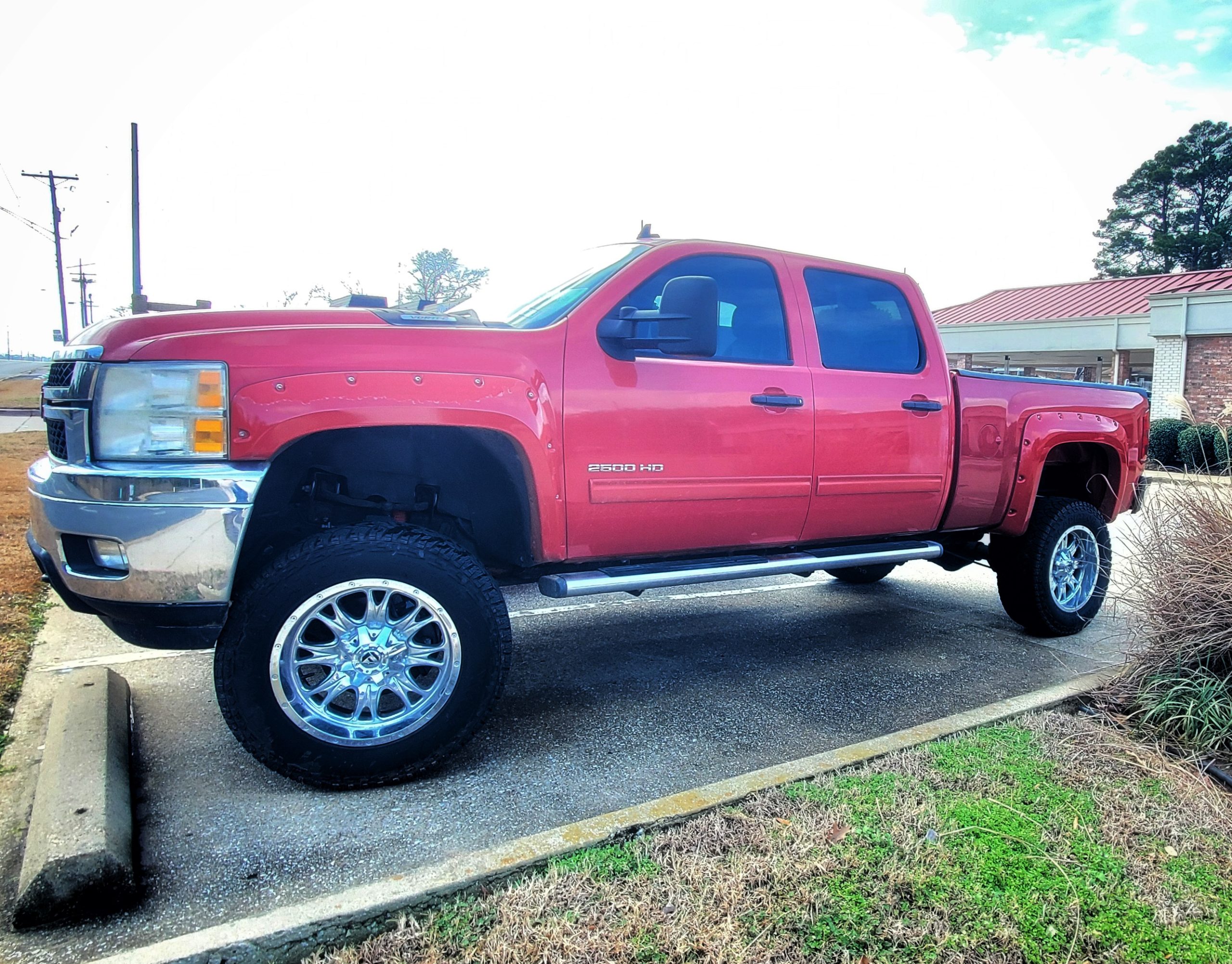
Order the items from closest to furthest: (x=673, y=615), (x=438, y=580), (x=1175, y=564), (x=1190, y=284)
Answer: (x=438, y=580) < (x=1175, y=564) < (x=673, y=615) < (x=1190, y=284)

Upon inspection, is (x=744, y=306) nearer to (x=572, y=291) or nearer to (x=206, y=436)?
(x=572, y=291)

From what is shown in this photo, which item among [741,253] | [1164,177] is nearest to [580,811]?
[741,253]

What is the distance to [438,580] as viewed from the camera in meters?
2.96

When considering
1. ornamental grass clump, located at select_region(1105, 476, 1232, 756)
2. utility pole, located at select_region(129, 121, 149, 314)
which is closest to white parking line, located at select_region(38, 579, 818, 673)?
ornamental grass clump, located at select_region(1105, 476, 1232, 756)

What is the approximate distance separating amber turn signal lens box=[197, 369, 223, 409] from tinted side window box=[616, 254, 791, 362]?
1943 millimetres

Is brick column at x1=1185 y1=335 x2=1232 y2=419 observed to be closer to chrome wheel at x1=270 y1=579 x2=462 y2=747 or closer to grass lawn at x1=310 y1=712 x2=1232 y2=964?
grass lawn at x1=310 y1=712 x2=1232 y2=964

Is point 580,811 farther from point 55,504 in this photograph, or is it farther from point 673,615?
point 673,615

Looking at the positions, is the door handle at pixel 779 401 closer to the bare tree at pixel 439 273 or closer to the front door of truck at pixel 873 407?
the front door of truck at pixel 873 407

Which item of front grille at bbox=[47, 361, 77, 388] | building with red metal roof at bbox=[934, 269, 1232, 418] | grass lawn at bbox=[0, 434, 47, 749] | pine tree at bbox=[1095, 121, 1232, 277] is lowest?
grass lawn at bbox=[0, 434, 47, 749]

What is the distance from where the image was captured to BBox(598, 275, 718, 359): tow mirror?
3205 millimetres

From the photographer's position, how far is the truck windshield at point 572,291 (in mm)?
3453

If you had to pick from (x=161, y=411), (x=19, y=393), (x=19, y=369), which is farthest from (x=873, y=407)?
(x=19, y=369)

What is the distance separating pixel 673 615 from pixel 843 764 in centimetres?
253

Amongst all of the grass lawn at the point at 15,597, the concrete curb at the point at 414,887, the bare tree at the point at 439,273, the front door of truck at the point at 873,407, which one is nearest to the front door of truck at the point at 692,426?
the front door of truck at the point at 873,407
